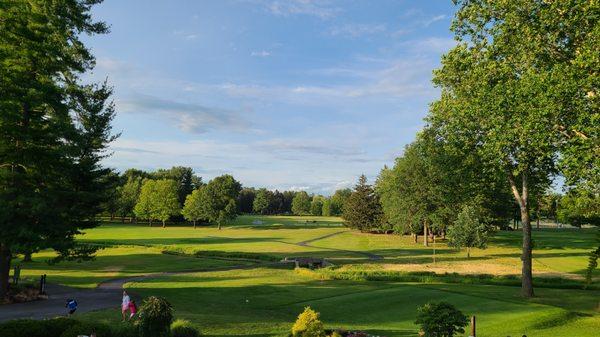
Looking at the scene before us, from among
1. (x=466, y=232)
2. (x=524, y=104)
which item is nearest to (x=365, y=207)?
(x=466, y=232)

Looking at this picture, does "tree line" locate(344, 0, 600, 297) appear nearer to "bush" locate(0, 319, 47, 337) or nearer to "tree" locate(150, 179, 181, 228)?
"bush" locate(0, 319, 47, 337)

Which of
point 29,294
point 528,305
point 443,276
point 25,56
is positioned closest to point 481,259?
point 443,276

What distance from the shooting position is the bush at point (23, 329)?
51.6ft

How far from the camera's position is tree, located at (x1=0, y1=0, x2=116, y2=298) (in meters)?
26.7

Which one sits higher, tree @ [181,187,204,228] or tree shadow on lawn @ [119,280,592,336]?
tree @ [181,187,204,228]

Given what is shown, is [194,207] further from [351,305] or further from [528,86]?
[528,86]

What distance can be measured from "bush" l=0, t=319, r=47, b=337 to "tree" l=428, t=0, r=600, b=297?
24.9 metres

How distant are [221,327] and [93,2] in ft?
93.9

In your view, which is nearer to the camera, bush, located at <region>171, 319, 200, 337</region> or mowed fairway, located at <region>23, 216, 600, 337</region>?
bush, located at <region>171, 319, 200, 337</region>

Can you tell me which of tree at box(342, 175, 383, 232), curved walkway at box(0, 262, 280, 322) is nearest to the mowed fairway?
curved walkway at box(0, 262, 280, 322)

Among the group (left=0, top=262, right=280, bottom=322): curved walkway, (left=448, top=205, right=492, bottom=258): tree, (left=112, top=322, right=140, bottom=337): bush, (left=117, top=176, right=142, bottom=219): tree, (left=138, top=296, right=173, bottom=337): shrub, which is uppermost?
(left=117, top=176, right=142, bottom=219): tree

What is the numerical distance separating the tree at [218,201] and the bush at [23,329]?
102 meters

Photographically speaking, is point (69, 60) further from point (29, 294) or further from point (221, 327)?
point (221, 327)

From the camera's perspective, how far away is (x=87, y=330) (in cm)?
1564
